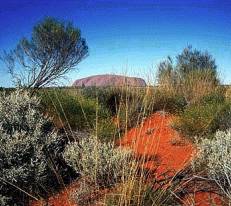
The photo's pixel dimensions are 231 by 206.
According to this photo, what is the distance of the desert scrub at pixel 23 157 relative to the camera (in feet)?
14.2

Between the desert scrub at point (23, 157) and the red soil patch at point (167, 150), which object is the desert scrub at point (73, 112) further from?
the desert scrub at point (23, 157)

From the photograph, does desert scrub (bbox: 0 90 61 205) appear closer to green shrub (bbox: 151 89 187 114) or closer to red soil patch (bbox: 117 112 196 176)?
red soil patch (bbox: 117 112 196 176)

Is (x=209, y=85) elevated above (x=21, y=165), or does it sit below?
above

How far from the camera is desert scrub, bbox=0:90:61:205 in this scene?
4328 mm

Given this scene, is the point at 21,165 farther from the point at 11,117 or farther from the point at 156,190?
the point at 156,190

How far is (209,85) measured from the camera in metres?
11.9

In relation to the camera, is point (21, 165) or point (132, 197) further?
point (21, 165)

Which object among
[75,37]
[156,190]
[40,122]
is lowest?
[156,190]

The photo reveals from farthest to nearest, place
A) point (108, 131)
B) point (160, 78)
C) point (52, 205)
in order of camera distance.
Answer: point (160, 78)
point (108, 131)
point (52, 205)

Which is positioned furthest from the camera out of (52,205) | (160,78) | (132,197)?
(160,78)

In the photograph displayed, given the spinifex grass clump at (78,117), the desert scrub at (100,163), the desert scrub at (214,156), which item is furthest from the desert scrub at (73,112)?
the desert scrub at (214,156)

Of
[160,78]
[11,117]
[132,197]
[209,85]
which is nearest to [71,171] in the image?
[11,117]

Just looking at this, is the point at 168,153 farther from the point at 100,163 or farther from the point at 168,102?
the point at 168,102

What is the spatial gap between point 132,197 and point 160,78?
10.3m
